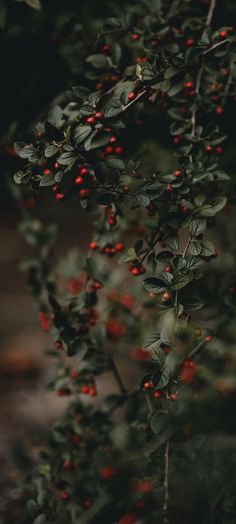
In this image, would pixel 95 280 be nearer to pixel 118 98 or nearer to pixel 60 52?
pixel 118 98

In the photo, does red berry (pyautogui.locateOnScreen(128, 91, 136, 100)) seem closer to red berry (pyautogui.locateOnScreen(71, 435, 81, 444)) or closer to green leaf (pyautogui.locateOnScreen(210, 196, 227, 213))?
green leaf (pyautogui.locateOnScreen(210, 196, 227, 213))

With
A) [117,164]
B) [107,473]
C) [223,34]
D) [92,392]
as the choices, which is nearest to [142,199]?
[117,164]

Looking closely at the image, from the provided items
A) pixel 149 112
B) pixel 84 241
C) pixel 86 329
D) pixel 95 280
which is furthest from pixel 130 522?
pixel 84 241

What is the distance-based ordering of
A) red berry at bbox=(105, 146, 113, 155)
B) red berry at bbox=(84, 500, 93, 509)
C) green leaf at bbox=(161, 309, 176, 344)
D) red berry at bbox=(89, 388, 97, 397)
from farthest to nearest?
red berry at bbox=(89, 388, 97, 397) < red berry at bbox=(84, 500, 93, 509) < red berry at bbox=(105, 146, 113, 155) < green leaf at bbox=(161, 309, 176, 344)

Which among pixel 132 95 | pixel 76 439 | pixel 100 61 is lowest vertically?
pixel 76 439

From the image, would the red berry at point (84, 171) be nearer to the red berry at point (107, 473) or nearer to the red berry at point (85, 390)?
the red berry at point (85, 390)

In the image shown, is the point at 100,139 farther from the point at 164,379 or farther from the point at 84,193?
the point at 164,379

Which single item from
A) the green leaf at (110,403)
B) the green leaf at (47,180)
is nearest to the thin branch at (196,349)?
the green leaf at (110,403)

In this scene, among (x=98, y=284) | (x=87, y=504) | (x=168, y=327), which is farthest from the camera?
(x=98, y=284)

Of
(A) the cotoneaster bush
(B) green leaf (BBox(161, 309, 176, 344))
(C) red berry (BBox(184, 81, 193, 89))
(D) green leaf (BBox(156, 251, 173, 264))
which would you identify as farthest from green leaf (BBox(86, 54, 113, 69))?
(B) green leaf (BBox(161, 309, 176, 344))
